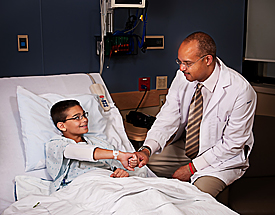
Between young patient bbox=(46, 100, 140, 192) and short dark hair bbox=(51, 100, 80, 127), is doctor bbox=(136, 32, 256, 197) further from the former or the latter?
short dark hair bbox=(51, 100, 80, 127)

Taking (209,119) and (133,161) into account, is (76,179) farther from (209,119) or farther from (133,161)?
(209,119)

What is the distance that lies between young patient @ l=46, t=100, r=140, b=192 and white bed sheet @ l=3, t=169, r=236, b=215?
4.8 inches

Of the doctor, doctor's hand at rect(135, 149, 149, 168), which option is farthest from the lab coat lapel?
doctor's hand at rect(135, 149, 149, 168)

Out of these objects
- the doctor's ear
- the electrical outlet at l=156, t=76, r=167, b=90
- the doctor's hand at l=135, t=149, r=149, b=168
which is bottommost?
the doctor's hand at l=135, t=149, r=149, b=168

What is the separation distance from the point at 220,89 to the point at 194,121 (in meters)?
0.25

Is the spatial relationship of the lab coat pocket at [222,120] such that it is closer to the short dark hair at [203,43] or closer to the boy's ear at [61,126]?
the short dark hair at [203,43]

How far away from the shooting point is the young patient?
1588 mm

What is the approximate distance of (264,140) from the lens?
7.29ft

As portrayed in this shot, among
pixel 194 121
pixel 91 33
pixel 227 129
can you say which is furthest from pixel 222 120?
pixel 91 33

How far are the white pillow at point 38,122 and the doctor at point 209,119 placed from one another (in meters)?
0.37

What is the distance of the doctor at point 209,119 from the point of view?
5.78 ft

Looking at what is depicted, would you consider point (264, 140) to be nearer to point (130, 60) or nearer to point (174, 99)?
point (174, 99)

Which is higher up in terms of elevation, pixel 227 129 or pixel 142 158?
pixel 227 129

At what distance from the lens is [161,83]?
9.09 feet
